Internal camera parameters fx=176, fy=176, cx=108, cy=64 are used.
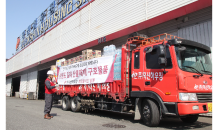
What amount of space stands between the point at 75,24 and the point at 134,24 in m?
9.36

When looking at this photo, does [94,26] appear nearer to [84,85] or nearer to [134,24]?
[134,24]

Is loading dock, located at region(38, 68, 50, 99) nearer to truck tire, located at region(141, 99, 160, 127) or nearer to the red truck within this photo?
the red truck

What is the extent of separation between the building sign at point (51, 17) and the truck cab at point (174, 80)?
14.0 meters

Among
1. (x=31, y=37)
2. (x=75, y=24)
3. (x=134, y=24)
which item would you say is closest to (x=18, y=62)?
(x=31, y=37)

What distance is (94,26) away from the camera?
15.9 meters

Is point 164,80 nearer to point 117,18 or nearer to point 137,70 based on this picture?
point 137,70

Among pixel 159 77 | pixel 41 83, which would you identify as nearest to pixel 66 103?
pixel 159 77

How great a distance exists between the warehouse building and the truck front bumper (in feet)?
14.0

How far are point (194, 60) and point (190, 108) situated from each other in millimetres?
1634

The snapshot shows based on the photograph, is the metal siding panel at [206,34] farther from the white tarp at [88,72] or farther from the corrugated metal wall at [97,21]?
the white tarp at [88,72]

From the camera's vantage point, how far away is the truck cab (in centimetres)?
519

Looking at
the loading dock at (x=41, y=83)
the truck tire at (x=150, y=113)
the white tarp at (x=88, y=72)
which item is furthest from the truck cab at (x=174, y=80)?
the loading dock at (x=41, y=83)

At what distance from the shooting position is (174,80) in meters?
5.35

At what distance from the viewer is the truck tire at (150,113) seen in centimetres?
564
